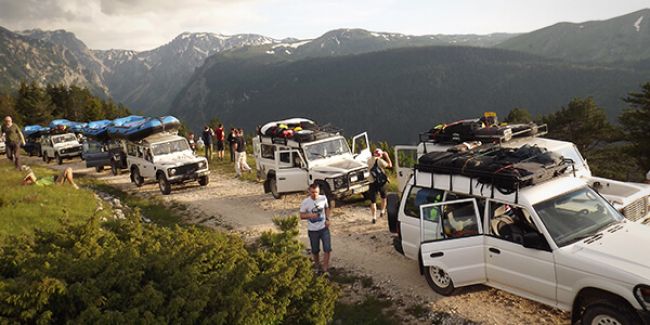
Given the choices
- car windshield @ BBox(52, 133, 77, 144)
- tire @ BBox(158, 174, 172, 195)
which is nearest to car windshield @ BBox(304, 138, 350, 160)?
tire @ BBox(158, 174, 172, 195)

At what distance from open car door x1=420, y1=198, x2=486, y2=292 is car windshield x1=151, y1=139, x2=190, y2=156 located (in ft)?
48.4

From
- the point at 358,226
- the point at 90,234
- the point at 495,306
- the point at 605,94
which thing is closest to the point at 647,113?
the point at 358,226

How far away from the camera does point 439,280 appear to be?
789 cm

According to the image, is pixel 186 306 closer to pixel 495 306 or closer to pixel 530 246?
pixel 530 246

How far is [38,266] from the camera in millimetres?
4766

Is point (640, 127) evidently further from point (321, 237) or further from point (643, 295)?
point (643, 295)

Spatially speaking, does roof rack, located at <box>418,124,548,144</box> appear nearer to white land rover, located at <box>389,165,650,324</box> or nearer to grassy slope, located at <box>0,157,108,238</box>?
white land rover, located at <box>389,165,650,324</box>

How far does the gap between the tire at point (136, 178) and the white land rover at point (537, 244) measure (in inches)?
616

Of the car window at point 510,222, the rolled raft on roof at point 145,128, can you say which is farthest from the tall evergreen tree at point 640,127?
the car window at point 510,222

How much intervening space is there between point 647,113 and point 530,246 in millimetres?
40093

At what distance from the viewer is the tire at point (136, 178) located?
67.2 ft

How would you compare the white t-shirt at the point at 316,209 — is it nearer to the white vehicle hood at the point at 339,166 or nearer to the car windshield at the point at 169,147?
the white vehicle hood at the point at 339,166

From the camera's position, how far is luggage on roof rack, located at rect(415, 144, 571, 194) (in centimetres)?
689

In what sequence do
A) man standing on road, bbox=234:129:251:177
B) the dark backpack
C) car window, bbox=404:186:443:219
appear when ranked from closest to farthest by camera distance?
car window, bbox=404:186:443:219 < the dark backpack < man standing on road, bbox=234:129:251:177
